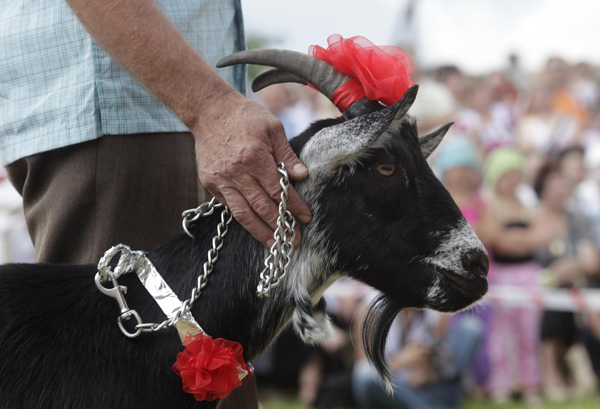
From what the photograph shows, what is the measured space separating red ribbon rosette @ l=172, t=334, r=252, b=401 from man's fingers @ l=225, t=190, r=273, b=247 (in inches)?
12.4

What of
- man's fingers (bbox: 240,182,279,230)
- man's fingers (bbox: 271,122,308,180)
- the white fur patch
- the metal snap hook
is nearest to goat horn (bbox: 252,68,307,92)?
man's fingers (bbox: 271,122,308,180)

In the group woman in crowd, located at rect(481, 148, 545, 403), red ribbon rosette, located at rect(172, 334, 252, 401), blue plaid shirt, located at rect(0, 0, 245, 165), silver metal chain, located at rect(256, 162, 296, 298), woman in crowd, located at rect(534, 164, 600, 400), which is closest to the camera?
red ribbon rosette, located at rect(172, 334, 252, 401)

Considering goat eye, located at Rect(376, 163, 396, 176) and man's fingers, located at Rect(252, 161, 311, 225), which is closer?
man's fingers, located at Rect(252, 161, 311, 225)

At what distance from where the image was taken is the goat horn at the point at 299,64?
7.13 ft

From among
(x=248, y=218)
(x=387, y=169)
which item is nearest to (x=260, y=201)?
(x=248, y=218)

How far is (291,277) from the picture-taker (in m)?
2.18

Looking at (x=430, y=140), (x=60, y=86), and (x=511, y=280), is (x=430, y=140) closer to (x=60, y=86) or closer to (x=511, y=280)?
(x=60, y=86)

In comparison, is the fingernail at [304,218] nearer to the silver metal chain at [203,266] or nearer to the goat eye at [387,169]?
the silver metal chain at [203,266]

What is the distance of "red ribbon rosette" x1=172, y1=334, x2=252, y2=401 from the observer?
75.7 inches

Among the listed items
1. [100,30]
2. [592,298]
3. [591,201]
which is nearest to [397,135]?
[100,30]

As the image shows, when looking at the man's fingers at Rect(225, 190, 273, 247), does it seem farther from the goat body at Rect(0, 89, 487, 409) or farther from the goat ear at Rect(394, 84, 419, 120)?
the goat ear at Rect(394, 84, 419, 120)

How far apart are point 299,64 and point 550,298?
5530 mm

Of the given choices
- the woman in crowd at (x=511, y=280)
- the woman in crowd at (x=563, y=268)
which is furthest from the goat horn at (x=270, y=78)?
the woman in crowd at (x=563, y=268)

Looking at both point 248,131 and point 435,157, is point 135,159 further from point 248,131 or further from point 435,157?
point 435,157
